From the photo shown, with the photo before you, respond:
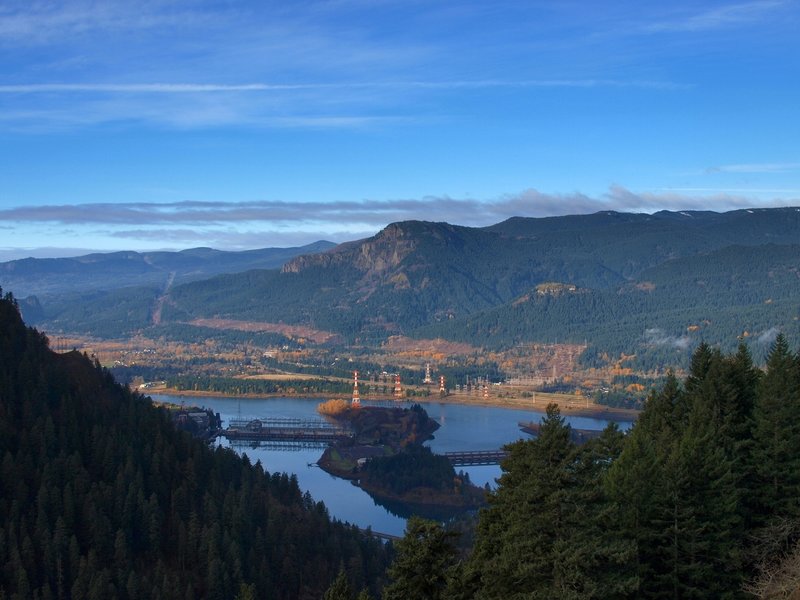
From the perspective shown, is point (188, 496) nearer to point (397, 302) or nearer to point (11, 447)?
point (11, 447)

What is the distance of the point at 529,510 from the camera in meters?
15.5

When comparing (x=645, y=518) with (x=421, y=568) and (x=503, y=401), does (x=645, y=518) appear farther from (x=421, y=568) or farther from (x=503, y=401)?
(x=503, y=401)

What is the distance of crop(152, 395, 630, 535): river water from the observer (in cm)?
5650

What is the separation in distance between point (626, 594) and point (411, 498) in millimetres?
45388

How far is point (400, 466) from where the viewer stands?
6506 centimetres

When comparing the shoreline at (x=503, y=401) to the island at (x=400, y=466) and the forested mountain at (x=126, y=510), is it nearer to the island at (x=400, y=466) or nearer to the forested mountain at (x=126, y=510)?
the island at (x=400, y=466)

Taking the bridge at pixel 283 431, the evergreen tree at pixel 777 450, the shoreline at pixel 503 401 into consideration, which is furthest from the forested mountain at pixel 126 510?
the shoreline at pixel 503 401

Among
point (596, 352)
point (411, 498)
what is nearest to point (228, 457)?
point (411, 498)

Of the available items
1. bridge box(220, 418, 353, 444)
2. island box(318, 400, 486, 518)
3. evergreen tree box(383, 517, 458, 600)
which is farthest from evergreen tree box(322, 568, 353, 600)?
bridge box(220, 418, 353, 444)

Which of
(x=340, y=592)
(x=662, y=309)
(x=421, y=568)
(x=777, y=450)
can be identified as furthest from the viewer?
(x=662, y=309)

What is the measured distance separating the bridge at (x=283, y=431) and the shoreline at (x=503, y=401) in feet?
55.8

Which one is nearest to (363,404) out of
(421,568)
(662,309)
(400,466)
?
(400,466)

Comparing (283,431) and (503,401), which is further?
(503,401)

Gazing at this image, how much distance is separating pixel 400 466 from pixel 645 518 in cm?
4820
